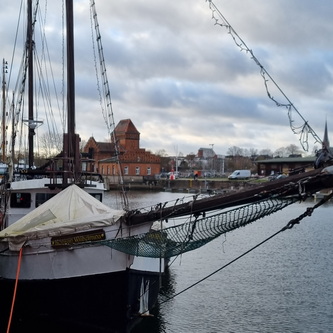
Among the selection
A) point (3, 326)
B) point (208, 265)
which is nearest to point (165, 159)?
point (208, 265)

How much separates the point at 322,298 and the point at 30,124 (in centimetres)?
1401

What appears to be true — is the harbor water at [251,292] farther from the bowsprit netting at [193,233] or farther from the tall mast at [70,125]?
the tall mast at [70,125]

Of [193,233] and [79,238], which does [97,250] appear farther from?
[193,233]

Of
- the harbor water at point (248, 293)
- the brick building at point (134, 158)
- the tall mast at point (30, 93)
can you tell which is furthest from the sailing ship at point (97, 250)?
the brick building at point (134, 158)

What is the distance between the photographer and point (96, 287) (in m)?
11.9

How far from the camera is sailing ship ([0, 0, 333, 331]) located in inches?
413

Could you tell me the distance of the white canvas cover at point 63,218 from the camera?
459 inches

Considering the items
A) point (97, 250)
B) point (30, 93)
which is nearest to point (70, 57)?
point (97, 250)

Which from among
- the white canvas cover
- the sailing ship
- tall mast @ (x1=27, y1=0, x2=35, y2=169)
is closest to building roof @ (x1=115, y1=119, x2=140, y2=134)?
tall mast @ (x1=27, y1=0, x2=35, y2=169)

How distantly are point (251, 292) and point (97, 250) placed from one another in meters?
8.75

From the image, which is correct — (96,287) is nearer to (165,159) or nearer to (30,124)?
(30,124)

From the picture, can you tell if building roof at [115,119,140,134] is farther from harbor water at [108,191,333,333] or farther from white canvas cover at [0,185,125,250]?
white canvas cover at [0,185,125,250]

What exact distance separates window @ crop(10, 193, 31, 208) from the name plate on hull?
4.15m

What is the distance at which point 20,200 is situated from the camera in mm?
→ 15820
